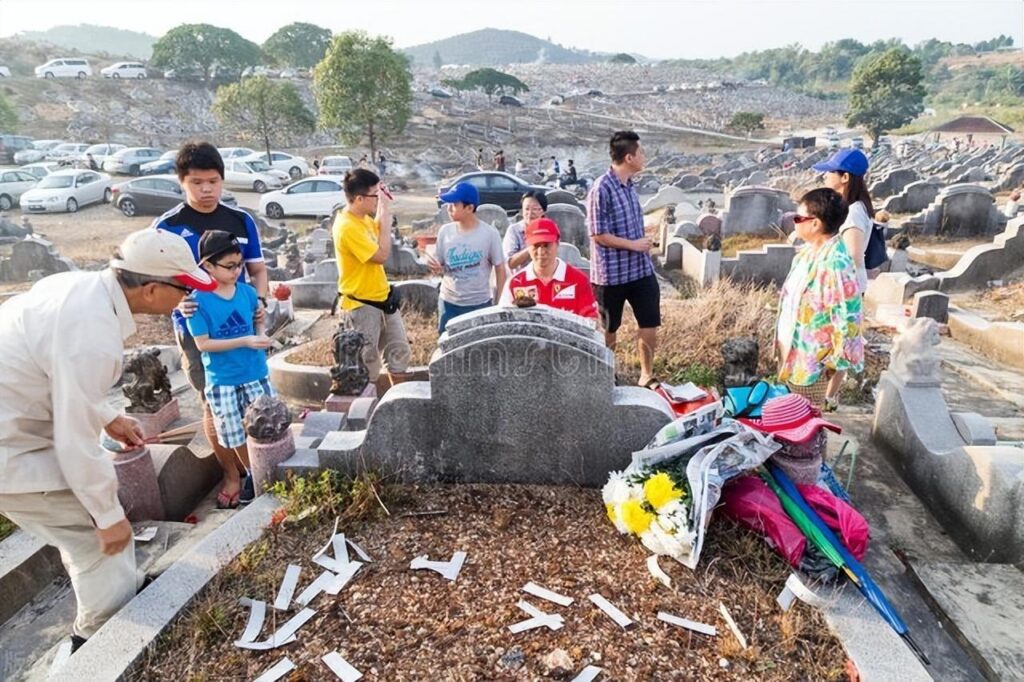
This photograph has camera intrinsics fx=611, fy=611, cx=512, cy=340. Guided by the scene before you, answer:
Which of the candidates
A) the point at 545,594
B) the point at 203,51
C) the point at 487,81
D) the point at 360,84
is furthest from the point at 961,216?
the point at 487,81

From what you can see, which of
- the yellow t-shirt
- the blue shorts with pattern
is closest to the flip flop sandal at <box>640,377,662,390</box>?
the yellow t-shirt

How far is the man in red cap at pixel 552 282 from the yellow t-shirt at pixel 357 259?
108cm

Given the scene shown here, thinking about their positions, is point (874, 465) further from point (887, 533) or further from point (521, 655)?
point (521, 655)

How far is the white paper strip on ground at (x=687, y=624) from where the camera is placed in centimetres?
260

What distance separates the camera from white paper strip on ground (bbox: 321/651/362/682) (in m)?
2.43

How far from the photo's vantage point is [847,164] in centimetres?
425

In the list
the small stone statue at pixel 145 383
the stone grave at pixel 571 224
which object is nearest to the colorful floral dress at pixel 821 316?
the small stone statue at pixel 145 383

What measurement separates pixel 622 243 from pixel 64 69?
58.9m

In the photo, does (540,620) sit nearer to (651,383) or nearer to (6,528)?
(651,383)

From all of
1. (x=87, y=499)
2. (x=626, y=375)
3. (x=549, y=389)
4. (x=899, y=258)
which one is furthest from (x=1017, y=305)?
(x=87, y=499)

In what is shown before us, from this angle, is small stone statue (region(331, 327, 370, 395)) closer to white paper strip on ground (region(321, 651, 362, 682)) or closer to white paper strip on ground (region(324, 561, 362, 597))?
white paper strip on ground (region(324, 561, 362, 597))

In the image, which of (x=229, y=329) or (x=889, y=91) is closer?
(x=229, y=329)

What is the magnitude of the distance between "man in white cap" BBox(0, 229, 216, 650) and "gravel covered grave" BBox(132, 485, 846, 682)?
0.51 meters

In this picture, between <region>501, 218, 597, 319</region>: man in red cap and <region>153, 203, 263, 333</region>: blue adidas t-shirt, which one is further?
<region>501, 218, 597, 319</region>: man in red cap
